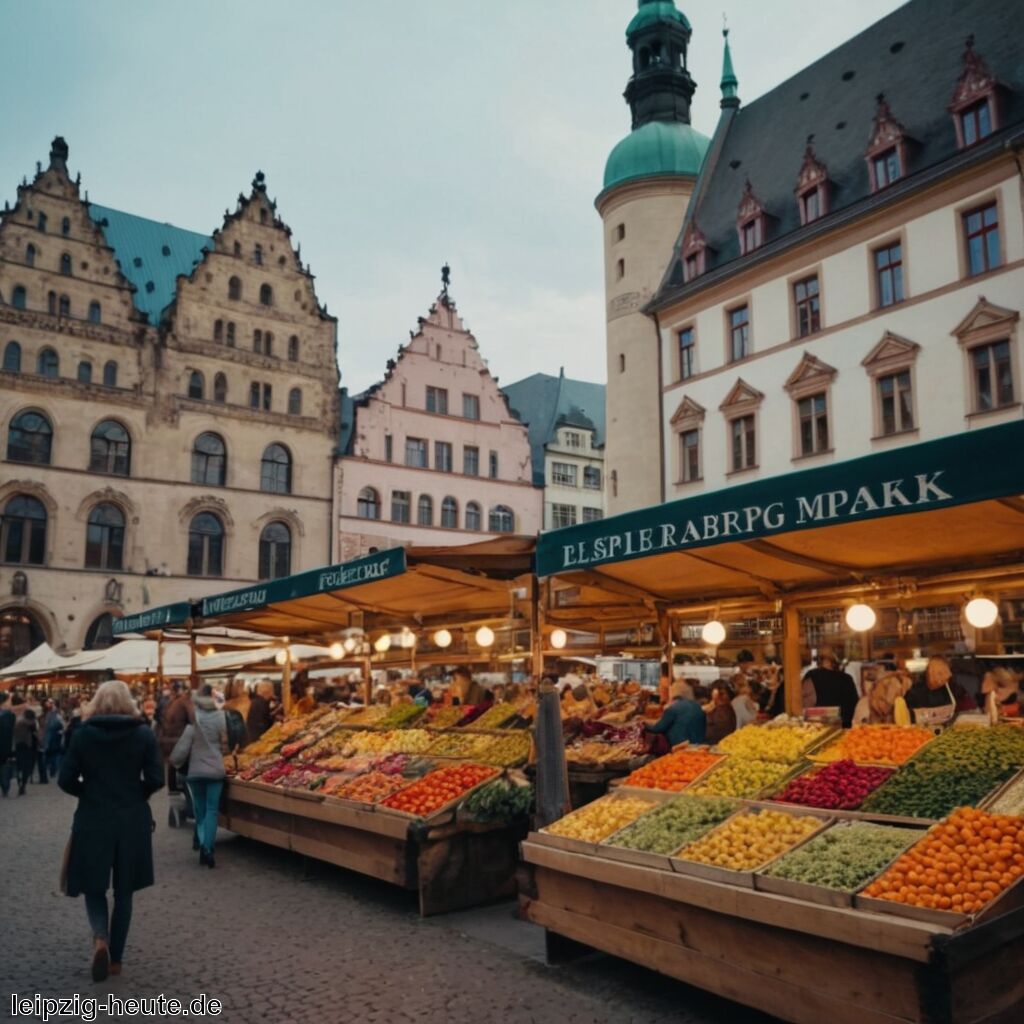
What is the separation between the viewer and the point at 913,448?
588 centimetres

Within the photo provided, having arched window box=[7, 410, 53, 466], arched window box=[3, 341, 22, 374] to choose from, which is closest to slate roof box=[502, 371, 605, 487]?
arched window box=[7, 410, 53, 466]

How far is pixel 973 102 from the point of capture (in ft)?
77.7

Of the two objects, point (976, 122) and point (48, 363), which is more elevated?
point (976, 122)

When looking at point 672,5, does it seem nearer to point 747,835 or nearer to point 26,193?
point 26,193

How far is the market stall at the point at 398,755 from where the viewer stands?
825 centimetres

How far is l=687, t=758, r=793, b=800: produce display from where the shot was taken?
6.99 m

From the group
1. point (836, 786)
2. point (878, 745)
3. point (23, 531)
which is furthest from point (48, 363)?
point (836, 786)

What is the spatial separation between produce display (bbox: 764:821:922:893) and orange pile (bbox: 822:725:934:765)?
1252mm

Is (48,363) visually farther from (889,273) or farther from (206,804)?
(206,804)

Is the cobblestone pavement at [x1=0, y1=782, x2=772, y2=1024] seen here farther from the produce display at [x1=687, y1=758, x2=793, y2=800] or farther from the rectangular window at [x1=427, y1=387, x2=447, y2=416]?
the rectangular window at [x1=427, y1=387, x2=447, y2=416]

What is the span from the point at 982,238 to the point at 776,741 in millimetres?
19052

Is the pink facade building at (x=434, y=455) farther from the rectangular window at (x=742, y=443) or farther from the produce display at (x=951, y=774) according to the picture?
the produce display at (x=951, y=774)

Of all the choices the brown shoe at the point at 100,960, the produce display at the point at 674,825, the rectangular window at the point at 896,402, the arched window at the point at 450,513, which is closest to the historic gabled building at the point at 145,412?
the arched window at the point at 450,513

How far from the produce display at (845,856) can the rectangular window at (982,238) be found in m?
20.3
